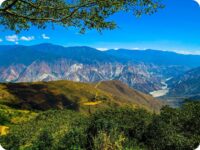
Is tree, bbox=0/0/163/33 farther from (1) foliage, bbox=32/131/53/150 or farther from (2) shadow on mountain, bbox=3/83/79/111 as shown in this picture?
(2) shadow on mountain, bbox=3/83/79/111

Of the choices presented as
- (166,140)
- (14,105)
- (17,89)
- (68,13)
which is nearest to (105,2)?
(68,13)

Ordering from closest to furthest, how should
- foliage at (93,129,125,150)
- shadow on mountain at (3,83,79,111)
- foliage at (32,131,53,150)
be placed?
foliage at (93,129,125,150) → foliage at (32,131,53,150) → shadow on mountain at (3,83,79,111)

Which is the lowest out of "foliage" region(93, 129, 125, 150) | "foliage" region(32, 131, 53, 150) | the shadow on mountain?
the shadow on mountain

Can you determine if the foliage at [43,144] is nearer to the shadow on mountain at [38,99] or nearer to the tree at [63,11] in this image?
the tree at [63,11]

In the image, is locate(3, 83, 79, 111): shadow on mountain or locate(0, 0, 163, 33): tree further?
locate(3, 83, 79, 111): shadow on mountain

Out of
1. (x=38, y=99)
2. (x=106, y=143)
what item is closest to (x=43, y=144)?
(x=106, y=143)

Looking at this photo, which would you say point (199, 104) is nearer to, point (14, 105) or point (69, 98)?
point (14, 105)

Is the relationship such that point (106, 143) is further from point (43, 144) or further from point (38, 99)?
point (38, 99)

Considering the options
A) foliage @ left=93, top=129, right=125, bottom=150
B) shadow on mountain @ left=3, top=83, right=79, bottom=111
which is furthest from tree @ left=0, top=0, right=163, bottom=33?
shadow on mountain @ left=3, top=83, right=79, bottom=111

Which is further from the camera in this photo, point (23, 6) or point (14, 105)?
point (14, 105)
